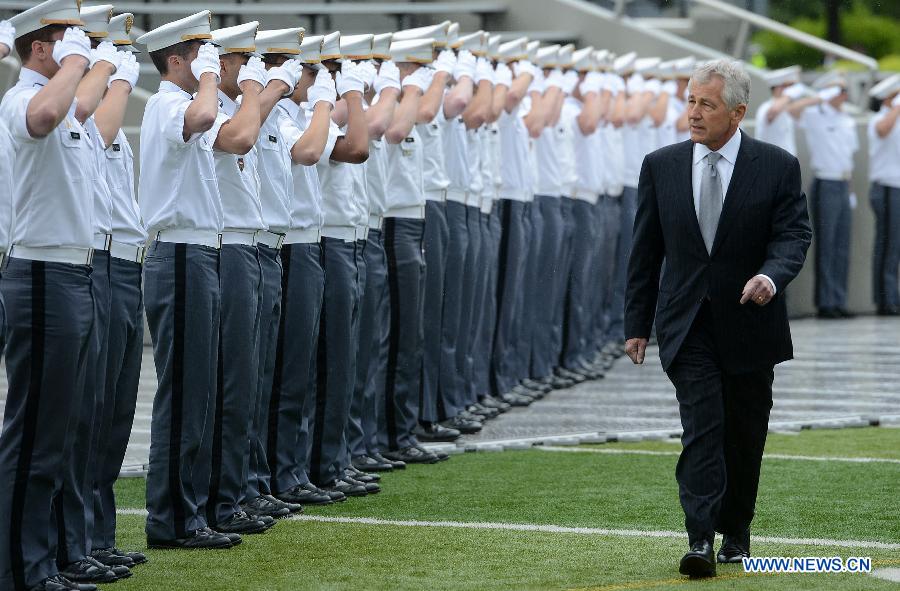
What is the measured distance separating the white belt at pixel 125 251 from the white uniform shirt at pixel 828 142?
12756mm

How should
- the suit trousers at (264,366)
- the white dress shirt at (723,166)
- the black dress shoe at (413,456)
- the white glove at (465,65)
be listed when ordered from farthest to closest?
the white glove at (465,65) → the black dress shoe at (413,456) → the suit trousers at (264,366) → the white dress shirt at (723,166)

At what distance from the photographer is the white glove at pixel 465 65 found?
11234 mm

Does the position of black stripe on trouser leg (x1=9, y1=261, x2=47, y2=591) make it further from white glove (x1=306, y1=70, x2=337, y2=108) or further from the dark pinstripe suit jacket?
white glove (x1=306, y1=70, x2=337, y2=108)

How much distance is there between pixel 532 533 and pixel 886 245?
1272cm

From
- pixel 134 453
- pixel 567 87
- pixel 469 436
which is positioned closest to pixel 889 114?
pixel 567 87

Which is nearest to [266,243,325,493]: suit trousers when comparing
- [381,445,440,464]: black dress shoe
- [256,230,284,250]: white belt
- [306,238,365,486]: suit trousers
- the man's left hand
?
[306,238,365,486]: suit trousers

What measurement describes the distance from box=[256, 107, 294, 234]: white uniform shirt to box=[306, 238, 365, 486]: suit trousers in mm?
815

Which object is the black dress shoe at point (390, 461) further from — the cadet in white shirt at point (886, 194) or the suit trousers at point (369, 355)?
the cadet in white shirt at point (886, 194)

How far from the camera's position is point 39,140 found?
6.25 meters

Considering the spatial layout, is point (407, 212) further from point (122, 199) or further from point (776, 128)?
point (776, 128)

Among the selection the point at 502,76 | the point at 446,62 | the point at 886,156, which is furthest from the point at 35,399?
the point at 886,156

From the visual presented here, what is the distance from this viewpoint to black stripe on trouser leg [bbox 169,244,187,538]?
7.27m

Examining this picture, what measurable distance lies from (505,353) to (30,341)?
6.65 metres

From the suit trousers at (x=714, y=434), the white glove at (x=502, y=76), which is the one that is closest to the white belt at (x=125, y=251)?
the suit trousers at (x=714, y=434)
